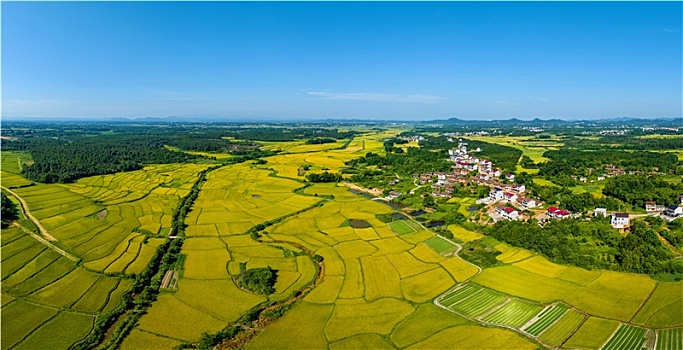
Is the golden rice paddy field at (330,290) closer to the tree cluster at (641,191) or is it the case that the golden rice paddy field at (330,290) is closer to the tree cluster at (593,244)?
the tree cluster at (593,244)

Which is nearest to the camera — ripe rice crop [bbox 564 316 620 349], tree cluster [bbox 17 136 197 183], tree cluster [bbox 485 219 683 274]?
ripe rice crop [bbox 564 316 620 349]

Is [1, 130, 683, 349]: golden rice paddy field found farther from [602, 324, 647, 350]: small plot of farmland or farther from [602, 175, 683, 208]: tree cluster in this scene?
[602, 175, 683, 208]: tree cluster

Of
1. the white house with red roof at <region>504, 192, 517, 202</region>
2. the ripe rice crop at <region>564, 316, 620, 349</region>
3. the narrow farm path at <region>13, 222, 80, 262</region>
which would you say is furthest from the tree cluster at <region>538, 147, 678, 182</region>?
the narrow farm path at <region>13, 222, 80, 262</region>

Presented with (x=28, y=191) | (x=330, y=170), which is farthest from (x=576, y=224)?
(x=28, y=191)

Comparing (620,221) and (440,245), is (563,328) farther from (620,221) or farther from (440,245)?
(620,221)

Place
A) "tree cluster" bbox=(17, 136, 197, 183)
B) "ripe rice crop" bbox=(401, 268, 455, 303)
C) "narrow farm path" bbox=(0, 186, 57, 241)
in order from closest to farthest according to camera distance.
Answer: "ripe rice crop" bbox=(401, 268, 455, 303) < "narrow farm path" bbox=(0, 186, 57, 241) < "tree cluster" bbox=(17, 136, 197, 183)

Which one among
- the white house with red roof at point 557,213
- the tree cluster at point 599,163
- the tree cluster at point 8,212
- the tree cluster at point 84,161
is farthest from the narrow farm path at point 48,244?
the tree cluster at point 599,163

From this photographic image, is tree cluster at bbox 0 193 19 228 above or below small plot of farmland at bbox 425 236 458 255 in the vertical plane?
above
